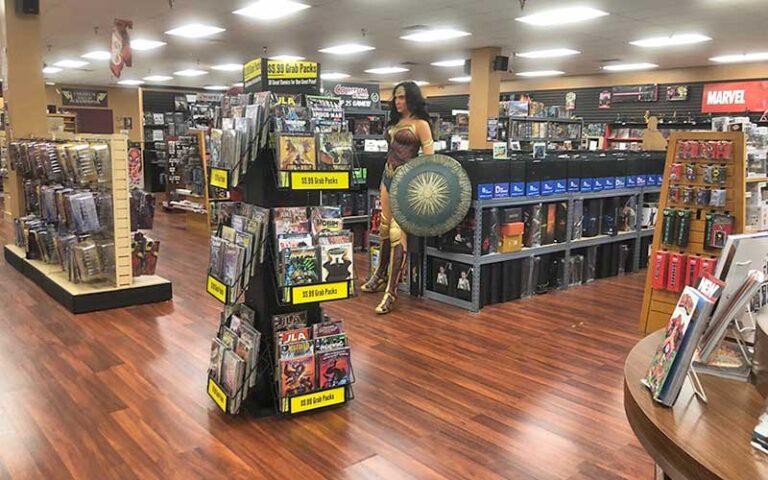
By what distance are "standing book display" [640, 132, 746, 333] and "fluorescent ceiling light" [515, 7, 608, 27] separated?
13.3ft

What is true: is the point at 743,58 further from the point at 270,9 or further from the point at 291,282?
the point at 291,282

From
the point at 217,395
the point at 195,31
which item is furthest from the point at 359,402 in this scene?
the point at 195,31

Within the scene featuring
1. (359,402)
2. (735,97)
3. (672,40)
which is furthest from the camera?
(735,97)

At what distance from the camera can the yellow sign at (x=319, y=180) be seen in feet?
9.69

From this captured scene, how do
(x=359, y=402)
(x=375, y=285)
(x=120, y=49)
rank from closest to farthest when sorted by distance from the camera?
1. (x=359, y=402)
2. (x=375, y=285)
3. (x=120, y=49)

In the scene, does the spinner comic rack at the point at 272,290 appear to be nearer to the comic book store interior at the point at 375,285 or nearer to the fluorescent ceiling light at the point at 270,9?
the comic book store interior at the point at 375,285

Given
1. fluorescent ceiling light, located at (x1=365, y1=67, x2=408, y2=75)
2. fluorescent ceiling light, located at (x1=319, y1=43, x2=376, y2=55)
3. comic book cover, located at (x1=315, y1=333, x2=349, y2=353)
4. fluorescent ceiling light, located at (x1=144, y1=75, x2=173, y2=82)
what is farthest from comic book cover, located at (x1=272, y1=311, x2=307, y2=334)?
fluorescent ceiling light, located at (x1=144, y1=75, x2=173, y2=82)

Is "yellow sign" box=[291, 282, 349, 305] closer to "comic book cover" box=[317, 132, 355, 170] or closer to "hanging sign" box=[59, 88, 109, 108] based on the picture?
"comic book cover" box=[317, 132, 355, 170]

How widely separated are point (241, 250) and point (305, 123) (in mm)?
683

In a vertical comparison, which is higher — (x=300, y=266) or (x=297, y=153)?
(x=297, y=153)

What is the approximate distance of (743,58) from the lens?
11.9m

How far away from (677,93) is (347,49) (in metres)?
7.50

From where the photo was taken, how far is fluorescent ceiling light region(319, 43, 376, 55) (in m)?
11.1

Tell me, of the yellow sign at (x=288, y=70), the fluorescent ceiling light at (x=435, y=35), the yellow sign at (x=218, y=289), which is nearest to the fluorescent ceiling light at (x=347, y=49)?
the fluorescent ceiling light at (x=435, y=35)
